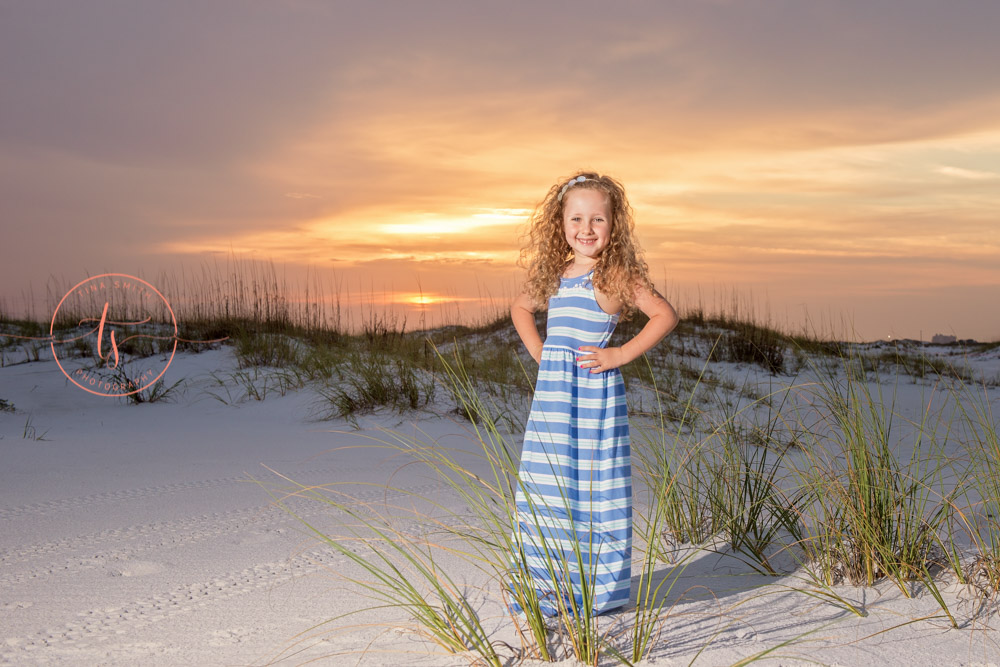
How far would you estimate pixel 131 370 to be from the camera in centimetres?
788

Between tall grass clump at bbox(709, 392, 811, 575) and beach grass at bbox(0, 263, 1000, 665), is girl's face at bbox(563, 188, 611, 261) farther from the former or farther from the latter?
tall grass clump at bbox(709, 392, 811, 575)

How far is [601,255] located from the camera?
90.3 inches

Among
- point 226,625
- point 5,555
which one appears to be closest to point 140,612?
point 226,625

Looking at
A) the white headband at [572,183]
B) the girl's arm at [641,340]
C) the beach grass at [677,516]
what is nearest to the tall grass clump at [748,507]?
the beach grass at [677,516]

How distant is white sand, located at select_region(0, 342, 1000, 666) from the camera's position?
6.78 feet

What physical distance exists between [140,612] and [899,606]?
87.3 inches

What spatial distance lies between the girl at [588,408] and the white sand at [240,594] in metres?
0.21

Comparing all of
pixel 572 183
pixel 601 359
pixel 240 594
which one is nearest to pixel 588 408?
pixel 601 359

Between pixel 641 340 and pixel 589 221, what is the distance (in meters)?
0.37

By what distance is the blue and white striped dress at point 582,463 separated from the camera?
2.16 meters

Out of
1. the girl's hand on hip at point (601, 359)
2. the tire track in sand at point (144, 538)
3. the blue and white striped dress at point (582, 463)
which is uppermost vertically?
the girl's hand on hip at point (601, 359)

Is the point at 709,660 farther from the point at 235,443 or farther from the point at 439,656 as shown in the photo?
the point at 235,443

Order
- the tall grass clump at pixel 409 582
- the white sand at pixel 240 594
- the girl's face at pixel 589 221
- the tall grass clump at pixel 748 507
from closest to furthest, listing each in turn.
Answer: the tall grass clump at pixel 409 582 → the white sand at pixel 240 594 → the girl's face at pixel 589 221 → the tall grass clump at pixel 748 507

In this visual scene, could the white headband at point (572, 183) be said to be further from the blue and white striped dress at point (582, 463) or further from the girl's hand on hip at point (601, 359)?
the girl's hand on hip at point (601, 359)
